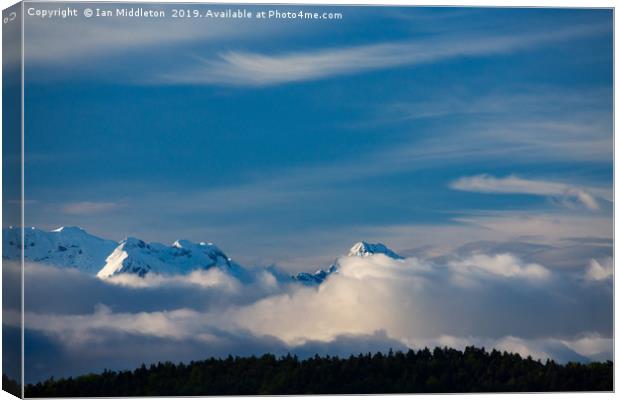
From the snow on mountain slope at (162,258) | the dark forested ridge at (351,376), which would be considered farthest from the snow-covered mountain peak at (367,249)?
the snow on mountain slope at (162,258)

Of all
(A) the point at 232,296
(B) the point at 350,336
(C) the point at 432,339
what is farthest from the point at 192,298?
(C) the point at 432,339

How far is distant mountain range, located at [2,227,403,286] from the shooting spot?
11914mm

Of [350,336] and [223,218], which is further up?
[223,218]

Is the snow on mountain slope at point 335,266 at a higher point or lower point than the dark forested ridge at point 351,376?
higher

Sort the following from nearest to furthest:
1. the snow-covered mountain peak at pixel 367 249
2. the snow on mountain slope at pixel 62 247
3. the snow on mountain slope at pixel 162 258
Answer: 1. the snow on mountain slope at pixel 62 247
2. the snow on mountain slope at pixel 162 258
3. the snow-covered mountain peak at pixel 367 249

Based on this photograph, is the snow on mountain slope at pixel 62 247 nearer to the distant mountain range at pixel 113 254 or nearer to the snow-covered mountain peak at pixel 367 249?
the distant mountain range at pixel 113 254

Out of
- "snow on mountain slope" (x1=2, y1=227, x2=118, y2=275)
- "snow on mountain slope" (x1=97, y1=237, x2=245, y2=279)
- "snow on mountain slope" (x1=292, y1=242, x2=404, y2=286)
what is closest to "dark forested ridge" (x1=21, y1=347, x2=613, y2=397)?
"snow on mountain slope" (x1=292, y1=242, x2=404, y2=286)

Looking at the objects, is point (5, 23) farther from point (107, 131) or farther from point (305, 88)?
point (305, 88)

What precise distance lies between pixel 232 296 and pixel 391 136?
80.4 inches

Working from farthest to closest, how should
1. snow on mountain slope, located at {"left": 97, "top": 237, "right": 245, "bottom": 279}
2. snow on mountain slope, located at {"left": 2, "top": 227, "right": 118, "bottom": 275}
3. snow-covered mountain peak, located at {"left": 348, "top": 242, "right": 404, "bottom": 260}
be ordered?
snow-covered mountain peak, located at {"left": 348, "top": 242, "right": 404, "bottom": 260}
snow on mountain slope, located at {"left": 97, "top": 237, "right": 245, "bottom": 279}
snow on mountain slope, located at {"left": 2, "top": 227, "right": 118, "bottom": 275}

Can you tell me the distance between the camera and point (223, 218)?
40.0ft

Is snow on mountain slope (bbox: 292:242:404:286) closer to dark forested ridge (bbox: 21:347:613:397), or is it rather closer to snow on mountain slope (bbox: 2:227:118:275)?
dark forested ridge (bbox: 21:347:613:397)

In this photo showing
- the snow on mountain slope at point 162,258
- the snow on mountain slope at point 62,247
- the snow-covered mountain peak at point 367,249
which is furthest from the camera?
the snow-covered mountain peak at point 367,249

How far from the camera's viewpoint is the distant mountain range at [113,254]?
11.9 m
